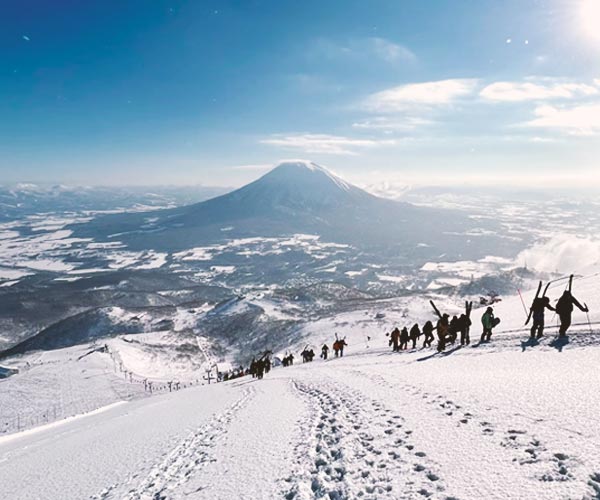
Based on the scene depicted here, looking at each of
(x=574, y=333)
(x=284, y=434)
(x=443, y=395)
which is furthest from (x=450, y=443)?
(x=574, y=333)

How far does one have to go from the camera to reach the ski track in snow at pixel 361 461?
5.66 metres

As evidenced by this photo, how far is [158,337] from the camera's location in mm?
140125

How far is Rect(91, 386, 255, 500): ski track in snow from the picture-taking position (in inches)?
289

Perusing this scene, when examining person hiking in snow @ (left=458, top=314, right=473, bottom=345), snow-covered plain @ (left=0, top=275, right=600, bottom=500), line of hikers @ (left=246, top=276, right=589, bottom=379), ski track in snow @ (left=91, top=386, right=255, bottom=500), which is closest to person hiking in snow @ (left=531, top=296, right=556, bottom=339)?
line of hikers @ (left=246, top=276, right=589, bottom=379)

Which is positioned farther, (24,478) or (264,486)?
(24,478)

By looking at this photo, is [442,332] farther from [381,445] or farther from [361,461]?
[361,461]

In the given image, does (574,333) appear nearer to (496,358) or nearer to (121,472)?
(496,358)

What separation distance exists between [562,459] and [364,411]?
5.37 metres

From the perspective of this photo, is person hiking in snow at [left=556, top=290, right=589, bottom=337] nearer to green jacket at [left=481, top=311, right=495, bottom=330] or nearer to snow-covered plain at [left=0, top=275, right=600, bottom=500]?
snow-covered plain at [left=0, top=275, right=600, bottom=500]

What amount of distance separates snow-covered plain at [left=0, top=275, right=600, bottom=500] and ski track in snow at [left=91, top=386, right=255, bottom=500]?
0.14 ft

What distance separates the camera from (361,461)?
22.3 feet

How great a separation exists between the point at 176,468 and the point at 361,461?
13.9ft

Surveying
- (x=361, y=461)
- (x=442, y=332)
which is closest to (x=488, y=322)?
(x=442, y=332)

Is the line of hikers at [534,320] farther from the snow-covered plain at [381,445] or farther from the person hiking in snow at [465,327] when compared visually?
the snow-covered plain at [381,445]
